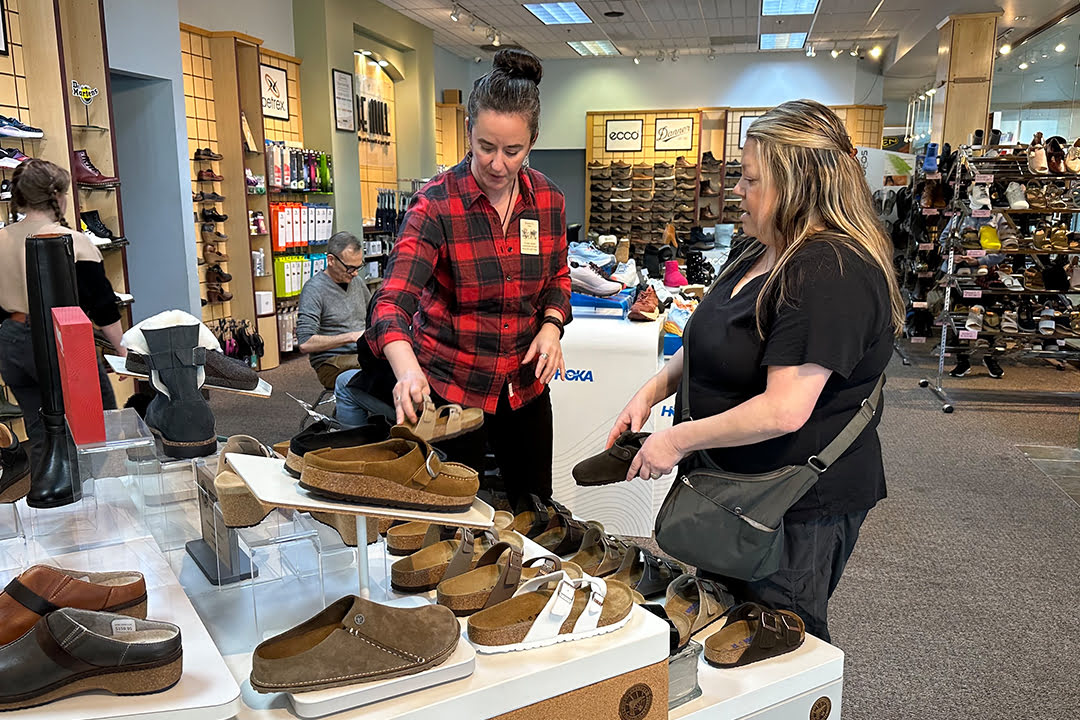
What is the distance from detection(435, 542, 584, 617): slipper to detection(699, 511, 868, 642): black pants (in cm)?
45

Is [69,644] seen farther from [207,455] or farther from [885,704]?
[885,704]

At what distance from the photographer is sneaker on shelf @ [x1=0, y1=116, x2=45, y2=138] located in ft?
14.3

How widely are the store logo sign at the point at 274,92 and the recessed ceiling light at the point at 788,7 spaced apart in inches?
219

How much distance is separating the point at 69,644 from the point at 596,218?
546 inches

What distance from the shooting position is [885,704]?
2473 millimetres

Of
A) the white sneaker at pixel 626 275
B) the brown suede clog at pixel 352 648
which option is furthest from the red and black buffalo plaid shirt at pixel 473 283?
the white sneaker at pixel 626 275

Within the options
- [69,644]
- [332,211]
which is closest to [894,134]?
[332,211]

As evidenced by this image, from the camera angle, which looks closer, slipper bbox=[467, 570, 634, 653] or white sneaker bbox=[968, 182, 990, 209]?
slipper bbox=[467, 570, 634, 653]

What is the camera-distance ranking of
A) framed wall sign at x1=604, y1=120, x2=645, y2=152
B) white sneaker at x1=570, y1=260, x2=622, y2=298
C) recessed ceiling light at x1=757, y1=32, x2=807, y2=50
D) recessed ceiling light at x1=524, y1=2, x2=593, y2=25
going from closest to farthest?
1. white sneaker at x1=570, y1=260, x2=622, y2=298
2. recessed ceiling light at x1=524, y1=2, x2=593, y2=25
3. recessed ceiling light at x1=757, y1=32, x2=807, y2=50
4. framed wall sign at x1=604, y1=120, x2=645, y2=152

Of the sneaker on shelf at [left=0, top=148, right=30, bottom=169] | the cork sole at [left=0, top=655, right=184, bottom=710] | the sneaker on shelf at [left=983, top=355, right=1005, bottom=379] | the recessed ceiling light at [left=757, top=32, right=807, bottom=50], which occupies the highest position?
the recessed ceiling light at [left=757, top=32, right=807, bottom=50]

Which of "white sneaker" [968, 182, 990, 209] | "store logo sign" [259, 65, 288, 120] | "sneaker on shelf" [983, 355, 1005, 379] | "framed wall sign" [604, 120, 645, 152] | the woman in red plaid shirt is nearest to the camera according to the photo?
the woman in red plaid shirt

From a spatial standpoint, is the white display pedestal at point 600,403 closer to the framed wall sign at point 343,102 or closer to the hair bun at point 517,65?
the hair bun at point 517,65

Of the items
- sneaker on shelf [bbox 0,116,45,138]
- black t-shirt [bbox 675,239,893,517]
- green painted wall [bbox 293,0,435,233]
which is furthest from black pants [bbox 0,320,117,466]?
green painted wall [bbox 293,0,435,233]

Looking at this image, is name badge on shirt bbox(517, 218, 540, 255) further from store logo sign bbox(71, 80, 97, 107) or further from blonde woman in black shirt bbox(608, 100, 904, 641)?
store logo sign bbox(71, 80, 97, 107)
